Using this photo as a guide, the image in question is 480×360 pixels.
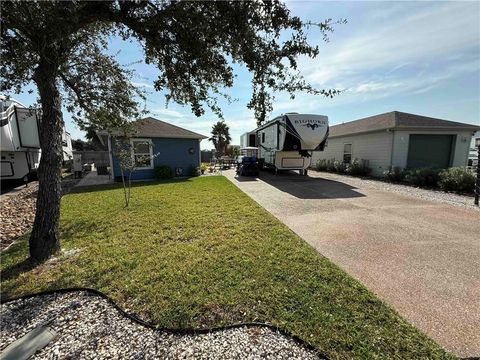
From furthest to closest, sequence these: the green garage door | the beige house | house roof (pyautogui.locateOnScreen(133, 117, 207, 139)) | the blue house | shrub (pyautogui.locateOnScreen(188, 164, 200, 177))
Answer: shrub (pyautogui.locateOnScreen(188, 164, 200, 177)) < house roof (pyautogui.locateOnScreen(133, 117, 207, 139)) < the blue house < the green garage door < the beige house

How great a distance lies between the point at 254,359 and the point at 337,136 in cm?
1842

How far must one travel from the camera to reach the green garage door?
13.4 m

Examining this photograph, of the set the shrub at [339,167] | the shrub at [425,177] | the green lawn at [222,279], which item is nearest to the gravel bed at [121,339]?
the green lawn at [222,279]

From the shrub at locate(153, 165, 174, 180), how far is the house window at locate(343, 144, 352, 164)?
12.4m

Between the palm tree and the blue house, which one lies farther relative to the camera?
the palm tree

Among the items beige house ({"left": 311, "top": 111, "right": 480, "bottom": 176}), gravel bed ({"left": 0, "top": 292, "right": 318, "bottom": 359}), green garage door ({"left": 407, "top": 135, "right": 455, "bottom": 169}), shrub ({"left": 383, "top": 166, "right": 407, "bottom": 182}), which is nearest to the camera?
gravel bed ({"left": 0, "top": 292, "right": 318, "bottom": 359})

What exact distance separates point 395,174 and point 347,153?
5.53m

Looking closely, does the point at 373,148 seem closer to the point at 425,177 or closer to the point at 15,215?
the point at 425,177

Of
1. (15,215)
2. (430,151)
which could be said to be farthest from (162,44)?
(430,151)

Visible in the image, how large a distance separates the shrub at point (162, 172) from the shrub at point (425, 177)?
505 inches

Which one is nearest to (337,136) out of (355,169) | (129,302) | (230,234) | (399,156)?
(355,169)

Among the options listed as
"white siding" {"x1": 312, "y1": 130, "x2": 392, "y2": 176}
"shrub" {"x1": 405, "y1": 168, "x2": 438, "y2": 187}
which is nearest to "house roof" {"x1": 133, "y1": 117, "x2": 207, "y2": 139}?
"white siding" {"x1": 312, "y1": 130, "x2": 392, "y2": 176}

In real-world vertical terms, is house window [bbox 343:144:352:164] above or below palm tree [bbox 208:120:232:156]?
below

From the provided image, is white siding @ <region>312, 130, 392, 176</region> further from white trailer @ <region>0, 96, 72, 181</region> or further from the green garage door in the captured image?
white trailer @ <region>0, 96, 72, 181</region>
